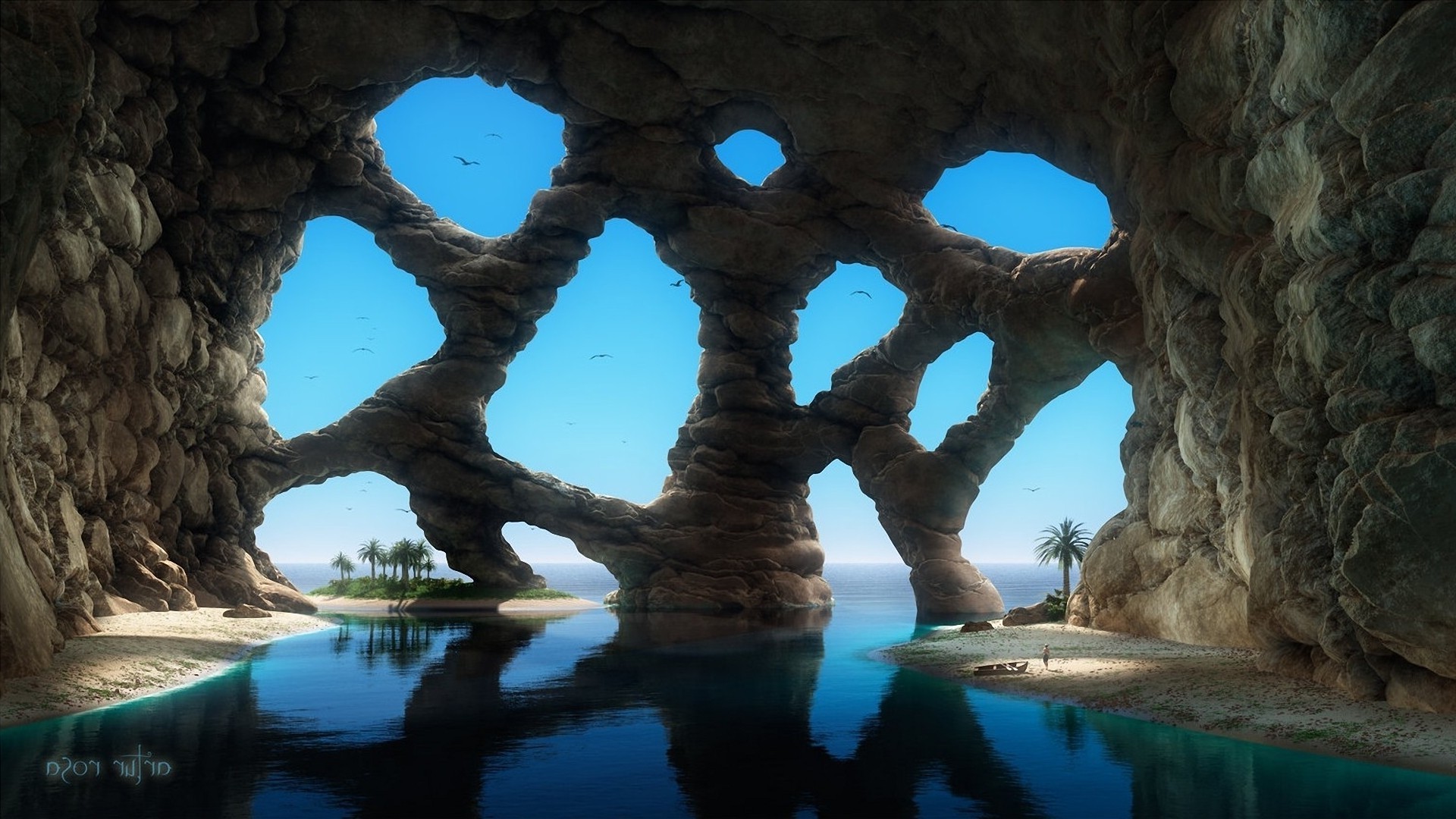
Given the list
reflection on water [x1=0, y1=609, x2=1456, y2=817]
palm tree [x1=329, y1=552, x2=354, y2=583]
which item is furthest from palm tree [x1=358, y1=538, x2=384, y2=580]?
reflection on water [x1=0, y1=609, x2=1456, y2=817]

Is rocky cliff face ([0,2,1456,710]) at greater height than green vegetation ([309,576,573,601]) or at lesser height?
greater

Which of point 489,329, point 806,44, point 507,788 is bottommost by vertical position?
point 507,788

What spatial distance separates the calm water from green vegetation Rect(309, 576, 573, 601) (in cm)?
2788

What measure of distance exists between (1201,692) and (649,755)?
13064 millimetres

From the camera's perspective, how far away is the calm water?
50.6 ft

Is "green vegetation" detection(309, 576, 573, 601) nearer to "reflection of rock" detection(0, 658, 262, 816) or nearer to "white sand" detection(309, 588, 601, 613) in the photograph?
"white sand" detection(309, 588, 601, 613)

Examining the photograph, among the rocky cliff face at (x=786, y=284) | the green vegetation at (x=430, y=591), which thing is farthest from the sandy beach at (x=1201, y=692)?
the green vegetation at (x=430, y=591)

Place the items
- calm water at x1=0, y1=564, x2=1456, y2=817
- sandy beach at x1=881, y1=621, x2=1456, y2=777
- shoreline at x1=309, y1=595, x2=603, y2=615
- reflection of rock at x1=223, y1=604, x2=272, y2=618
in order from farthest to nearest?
shoreline at x1=309, y1=595, x2=603, y2=615, reflection of rock at x1=223, y1=604, x2=272, y2=618, sandy beach at x1=881, y1=621, x2=1456, y2=777, calm water at x1=0, y1=564, x2=1456, y2=817

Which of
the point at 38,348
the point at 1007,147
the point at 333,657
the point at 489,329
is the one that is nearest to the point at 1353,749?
the point at 333,657

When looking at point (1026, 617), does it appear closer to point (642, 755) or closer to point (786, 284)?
point (786, 284)

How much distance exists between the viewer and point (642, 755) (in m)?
19.0

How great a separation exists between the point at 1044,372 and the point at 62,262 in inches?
1581

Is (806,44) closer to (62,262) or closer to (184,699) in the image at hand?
(62,262)

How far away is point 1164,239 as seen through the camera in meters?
29.2
